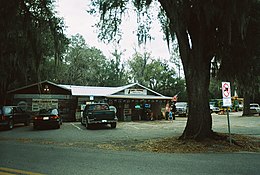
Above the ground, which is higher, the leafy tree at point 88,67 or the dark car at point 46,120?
the leafy tree at point 88,67

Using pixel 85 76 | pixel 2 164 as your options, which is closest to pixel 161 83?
pixel 85 76

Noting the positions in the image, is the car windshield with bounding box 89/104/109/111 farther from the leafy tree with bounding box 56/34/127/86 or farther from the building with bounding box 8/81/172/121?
the leafy tree with bounding box 56/34/127/86

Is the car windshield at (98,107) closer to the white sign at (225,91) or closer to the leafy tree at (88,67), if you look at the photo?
the white sign at (225,91)

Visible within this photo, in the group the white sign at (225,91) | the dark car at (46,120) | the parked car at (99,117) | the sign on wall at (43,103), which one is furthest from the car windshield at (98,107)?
the white sign at (225,91)

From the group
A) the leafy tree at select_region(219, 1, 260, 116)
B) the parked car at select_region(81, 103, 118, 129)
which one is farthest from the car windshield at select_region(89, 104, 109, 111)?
the leafy tree at select_region(219, 1, 260, 116)

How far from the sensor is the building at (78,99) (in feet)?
81.5

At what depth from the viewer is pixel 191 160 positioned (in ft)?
24.5

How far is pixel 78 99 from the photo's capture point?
26469 millimetres

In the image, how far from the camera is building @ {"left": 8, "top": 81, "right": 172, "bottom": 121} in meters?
Result: 24.8

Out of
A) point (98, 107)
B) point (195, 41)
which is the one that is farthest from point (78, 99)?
point (195, 41)

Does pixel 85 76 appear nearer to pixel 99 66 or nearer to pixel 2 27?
pixel 99 66

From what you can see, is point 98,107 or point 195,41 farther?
point 98,107

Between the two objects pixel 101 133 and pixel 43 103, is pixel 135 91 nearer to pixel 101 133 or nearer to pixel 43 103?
pixel 43 103

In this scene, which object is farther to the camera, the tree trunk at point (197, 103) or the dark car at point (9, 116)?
the dark car at point (9, 116)
